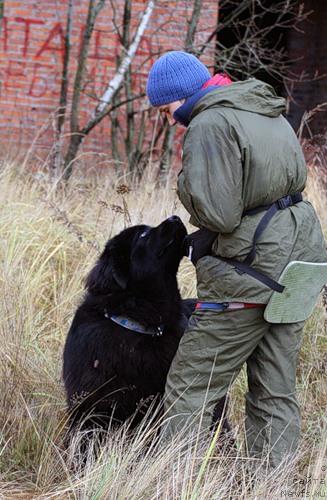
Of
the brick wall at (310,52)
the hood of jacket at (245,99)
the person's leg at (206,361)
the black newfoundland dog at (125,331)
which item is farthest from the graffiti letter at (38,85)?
the person's leg at (206,361)

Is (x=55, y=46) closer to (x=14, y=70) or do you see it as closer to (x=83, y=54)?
(x=14, y=70)

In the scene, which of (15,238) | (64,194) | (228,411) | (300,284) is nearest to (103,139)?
(64,194)

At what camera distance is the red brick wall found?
928 cm

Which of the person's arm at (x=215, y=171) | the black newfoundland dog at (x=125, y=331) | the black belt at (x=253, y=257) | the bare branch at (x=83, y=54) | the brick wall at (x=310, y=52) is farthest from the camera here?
the brick wall at (x=310, y=52)

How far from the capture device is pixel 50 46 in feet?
30.7

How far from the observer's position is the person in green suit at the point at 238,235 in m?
3.05

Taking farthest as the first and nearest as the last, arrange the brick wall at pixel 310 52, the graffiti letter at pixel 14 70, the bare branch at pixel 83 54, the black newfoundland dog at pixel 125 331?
the brick wall at pixel 310 52 < the graffiti letter at pixel 14 70 < the bare branch at pixel 83 54 < the black newfoundland dog at pixel 125 331

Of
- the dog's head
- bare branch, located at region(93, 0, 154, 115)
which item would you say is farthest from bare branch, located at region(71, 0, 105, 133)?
the dog's head

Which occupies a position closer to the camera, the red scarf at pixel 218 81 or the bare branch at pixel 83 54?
the red scarf at pixel 218 81

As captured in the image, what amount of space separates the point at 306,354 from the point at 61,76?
5.82 meters

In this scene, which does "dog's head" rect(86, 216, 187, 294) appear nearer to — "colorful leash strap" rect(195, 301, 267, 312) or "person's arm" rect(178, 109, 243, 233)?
"colorful leash strap" rect(195, 301, 267, 312)

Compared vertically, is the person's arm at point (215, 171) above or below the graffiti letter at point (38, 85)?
above

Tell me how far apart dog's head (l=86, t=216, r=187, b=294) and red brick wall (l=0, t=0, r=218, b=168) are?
584 centimetres

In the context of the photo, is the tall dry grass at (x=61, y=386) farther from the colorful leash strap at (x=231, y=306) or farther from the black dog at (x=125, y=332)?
the colorful leash strap at (x=231, y=306)
